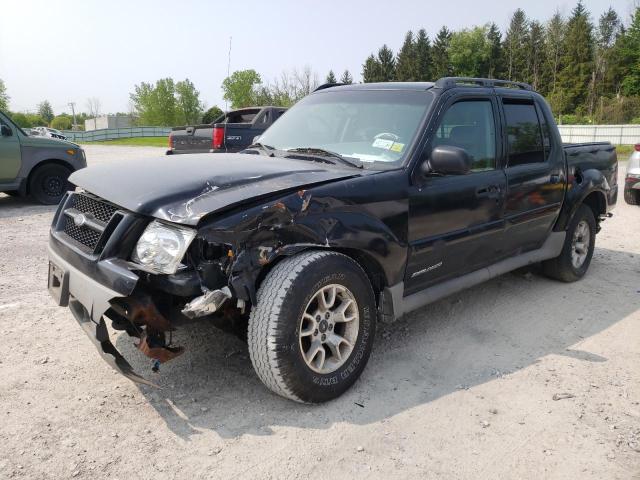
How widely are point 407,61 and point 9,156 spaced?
78460 mm

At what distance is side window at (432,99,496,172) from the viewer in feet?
12.4

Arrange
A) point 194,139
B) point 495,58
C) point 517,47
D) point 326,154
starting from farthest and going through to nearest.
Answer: point 495,58, point 517,47, point 194,139, point 326,154

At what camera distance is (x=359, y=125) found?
3.90 metres

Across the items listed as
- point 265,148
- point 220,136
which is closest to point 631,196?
point 220,136

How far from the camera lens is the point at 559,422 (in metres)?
2.97

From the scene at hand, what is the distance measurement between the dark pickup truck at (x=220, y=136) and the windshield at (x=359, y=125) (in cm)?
656

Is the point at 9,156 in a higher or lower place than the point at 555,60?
lower

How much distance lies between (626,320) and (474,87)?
7.68 ft

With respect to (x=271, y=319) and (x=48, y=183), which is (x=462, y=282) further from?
(x=48, y=183)

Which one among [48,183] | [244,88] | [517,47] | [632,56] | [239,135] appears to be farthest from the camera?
[517,47]

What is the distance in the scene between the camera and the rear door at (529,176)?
433 cm

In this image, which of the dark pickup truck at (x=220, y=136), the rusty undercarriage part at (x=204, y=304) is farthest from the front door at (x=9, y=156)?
the rusty undercarriage part at (x=204, y=304)

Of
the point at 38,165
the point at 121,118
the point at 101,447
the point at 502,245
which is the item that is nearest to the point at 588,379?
the point at 502,245

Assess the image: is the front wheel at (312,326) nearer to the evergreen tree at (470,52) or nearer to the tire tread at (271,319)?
the tire tread at (271,319)
